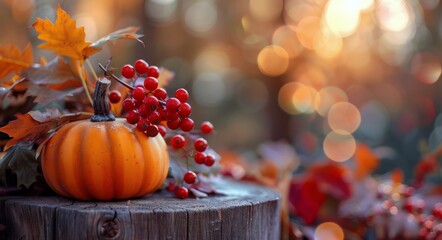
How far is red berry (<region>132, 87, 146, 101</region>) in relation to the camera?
1165 mm

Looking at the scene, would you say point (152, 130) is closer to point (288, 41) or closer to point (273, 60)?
point (288, 41)

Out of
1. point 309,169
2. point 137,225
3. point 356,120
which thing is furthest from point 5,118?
point 356,120

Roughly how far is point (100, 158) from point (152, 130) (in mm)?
139

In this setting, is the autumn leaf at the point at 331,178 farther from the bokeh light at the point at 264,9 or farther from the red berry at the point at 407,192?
the bokeh light at the point at 264,9

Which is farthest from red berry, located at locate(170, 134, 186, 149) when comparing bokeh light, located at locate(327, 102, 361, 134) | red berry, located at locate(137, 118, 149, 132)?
bokeh light, located at locate(327, 102, 361, 134)

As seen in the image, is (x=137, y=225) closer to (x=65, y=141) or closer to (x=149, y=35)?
(x=65, y=141)

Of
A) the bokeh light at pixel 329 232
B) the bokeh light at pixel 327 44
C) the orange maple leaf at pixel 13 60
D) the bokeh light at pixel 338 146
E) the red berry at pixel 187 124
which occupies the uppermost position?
the bokeh light at pixel 327 44

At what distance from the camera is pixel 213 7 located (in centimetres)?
525

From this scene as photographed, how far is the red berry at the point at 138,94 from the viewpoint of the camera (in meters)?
1.17

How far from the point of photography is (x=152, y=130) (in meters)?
1.22

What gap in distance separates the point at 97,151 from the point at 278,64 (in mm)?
3771

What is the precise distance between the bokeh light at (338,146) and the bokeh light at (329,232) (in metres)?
2.09

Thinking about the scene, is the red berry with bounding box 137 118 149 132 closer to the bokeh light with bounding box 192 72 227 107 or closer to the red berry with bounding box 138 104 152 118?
the red berry with bounding box 138 104 152 118

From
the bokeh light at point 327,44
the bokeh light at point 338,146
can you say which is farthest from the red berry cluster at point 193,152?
the bokeh light at point 327,44
